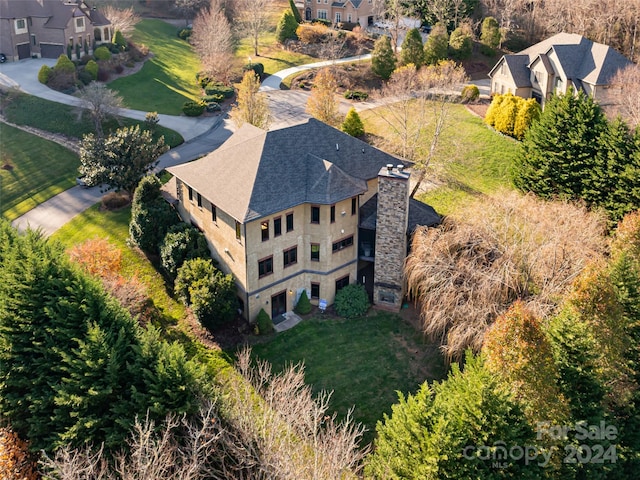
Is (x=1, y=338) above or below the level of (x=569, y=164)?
below

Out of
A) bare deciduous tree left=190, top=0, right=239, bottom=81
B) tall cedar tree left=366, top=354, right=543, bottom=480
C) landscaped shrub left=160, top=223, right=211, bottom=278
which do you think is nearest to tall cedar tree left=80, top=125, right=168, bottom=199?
landscaped shrub left=160, top=223, right=211, bottom=278

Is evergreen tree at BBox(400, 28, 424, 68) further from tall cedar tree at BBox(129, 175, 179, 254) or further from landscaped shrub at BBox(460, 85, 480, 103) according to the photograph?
tall cedar tree at BBox(129, 175, 179, 254)

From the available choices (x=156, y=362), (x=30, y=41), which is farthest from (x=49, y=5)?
(x=156, y=362)

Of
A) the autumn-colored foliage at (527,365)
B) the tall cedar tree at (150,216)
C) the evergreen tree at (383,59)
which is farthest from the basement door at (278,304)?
the evergreen tree at (383,59)

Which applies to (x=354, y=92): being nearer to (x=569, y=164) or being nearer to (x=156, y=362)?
(x=569, y=164)

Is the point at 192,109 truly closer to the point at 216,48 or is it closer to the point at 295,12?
the point at 216,48

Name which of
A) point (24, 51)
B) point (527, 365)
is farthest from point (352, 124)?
point (24, 51)
